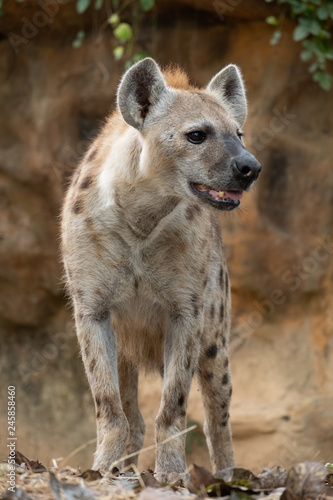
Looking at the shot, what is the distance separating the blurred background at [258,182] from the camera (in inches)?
276

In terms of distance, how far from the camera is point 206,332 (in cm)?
465

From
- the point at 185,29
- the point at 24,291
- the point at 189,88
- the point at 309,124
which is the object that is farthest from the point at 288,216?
the point at 189,88

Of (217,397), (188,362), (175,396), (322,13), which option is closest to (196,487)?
(175,396)

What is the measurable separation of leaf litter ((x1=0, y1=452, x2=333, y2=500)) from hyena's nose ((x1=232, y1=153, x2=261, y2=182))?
4.56ft

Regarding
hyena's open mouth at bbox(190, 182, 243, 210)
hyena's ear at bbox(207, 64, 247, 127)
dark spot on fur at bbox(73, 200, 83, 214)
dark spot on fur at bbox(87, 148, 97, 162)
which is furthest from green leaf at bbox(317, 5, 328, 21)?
dark spot on fur at bbox(73, 200, 83, 214)

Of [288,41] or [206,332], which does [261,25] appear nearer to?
[288,41]

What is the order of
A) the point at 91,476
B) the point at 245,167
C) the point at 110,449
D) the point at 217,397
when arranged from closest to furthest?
the point at 91,476
the point at 245,167
the point at 110,449
the point at 217,397

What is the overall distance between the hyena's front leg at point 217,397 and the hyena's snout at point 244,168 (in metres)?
1.38

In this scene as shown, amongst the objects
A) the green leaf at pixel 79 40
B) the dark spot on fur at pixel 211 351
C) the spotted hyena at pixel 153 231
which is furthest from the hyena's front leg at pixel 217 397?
the green leaf at pixel 79 40

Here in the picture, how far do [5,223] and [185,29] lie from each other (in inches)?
97.1

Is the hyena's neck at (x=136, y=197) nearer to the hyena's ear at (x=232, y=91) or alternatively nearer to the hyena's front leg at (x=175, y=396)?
→ the hyena's front leg at (x=175, y=396)

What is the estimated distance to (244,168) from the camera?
11.9 feet

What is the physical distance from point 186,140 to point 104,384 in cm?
127

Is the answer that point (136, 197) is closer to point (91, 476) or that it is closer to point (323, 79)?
point (91, 476)
